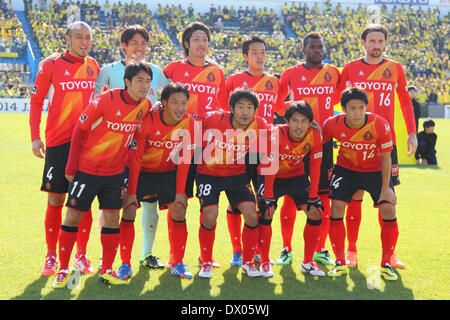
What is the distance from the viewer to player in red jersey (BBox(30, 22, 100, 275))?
468cm

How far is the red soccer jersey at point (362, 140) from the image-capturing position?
4781 millimetres

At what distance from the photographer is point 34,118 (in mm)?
4809

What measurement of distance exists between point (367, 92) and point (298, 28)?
3480cm

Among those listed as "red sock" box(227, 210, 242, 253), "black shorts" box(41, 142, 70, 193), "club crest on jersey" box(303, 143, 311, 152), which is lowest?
"red sock" box(227, 210, 242, 253)

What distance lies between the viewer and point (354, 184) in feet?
16.2

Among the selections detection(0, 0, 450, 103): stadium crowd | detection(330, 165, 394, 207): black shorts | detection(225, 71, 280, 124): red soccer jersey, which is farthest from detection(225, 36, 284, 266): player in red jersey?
detection(0, 0, 450, 103): stadium crowd

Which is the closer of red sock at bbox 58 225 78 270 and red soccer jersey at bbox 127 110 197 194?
red sock at bbox 58 225 78 270

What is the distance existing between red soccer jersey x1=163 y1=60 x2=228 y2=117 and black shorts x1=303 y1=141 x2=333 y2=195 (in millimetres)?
1181

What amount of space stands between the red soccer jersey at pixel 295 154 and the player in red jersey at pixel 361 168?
25cm

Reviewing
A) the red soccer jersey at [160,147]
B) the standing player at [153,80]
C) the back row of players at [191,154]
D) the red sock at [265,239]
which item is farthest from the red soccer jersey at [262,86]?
the red sock at [265,239]

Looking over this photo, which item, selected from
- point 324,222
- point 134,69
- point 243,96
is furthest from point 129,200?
point 324,222

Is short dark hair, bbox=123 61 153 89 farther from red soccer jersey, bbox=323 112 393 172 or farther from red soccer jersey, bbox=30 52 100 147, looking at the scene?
red soccer jersey, bbox=323 112 393 172
